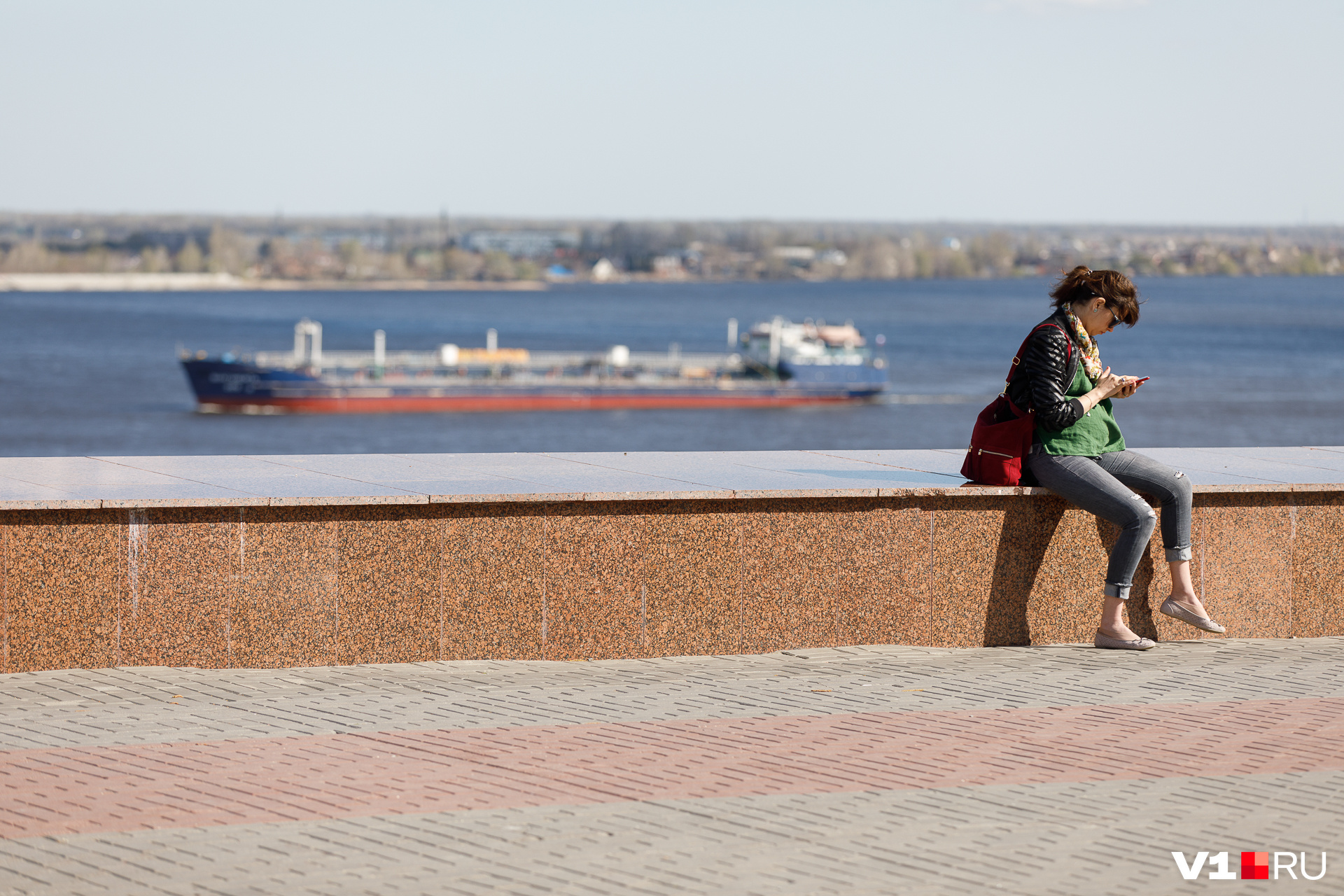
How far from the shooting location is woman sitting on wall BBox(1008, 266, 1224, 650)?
6.49 metres

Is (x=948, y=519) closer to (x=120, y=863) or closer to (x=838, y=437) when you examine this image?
(x=120, y=863)

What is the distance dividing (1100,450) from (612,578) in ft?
6.38

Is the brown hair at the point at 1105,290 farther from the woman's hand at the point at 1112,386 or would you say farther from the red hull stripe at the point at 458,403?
the red hull stripe at the point at 458,403

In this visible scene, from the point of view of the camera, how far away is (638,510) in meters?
6.52

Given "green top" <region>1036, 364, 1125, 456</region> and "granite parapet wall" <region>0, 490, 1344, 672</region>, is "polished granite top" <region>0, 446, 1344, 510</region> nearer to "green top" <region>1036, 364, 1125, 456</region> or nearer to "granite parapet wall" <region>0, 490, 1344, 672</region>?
"granite parapet wall" <region>0, 490, 1344, 672</region>

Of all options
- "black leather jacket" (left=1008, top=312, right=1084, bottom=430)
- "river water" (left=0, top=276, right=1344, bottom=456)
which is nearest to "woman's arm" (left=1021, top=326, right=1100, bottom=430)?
"black leather jacket" (left=1008, top=312, right=1084, bottom=430)

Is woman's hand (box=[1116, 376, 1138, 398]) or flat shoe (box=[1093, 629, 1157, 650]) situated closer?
woman's hand (box=[1116, 376, 1138, 398])

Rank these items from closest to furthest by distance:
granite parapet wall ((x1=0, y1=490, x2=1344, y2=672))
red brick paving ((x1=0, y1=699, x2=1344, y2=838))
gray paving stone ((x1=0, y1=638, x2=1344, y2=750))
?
red brick paving ((x1=0, y1=699, x2=1344, y2=838))
gray paving stone ((x1=0, y1=638, x2=1344, y2=750))
granite parapet wall ((x1=0, y1=490, x2=1344, y2=672))

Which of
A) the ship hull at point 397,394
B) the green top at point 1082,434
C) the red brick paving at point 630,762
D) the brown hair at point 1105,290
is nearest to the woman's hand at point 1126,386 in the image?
the green top at point 1082,434

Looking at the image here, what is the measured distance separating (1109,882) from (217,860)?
2.10 m

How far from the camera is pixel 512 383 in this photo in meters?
70.9

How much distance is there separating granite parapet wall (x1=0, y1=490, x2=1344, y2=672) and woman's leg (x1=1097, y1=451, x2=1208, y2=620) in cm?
25

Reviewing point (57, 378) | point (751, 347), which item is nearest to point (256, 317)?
point (57, 378)

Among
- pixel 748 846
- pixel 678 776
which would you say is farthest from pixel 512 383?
pixel 748 846
